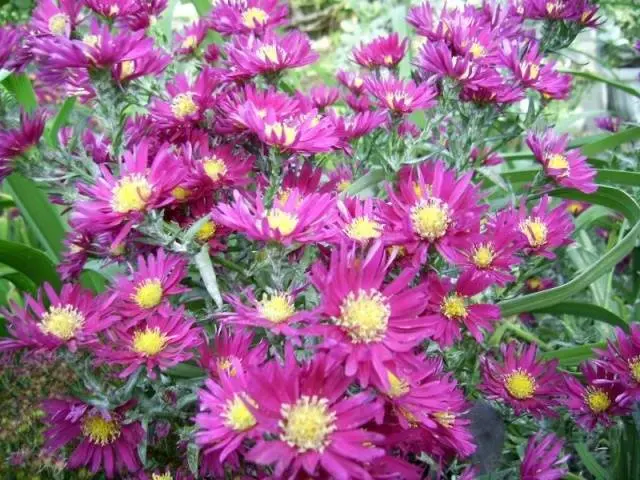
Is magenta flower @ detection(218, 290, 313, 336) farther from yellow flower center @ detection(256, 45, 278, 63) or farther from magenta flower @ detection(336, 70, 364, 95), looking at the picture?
magenta flower @ detection(336, 70, 364, 95)

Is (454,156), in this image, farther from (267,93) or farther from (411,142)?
(267,93)

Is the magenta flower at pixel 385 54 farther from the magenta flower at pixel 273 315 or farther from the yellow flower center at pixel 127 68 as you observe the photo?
the magenta flower at pixel 273 315

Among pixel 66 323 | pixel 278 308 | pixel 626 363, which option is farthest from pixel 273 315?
pixel 626 363

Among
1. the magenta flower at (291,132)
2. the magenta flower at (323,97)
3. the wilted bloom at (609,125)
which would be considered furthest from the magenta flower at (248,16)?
the wilted bloom at (609,125)

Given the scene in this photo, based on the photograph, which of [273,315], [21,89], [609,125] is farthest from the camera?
[609,125]

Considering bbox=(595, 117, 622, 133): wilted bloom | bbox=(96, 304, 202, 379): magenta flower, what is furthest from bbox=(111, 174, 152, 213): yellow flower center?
bbox=(595, 117, 622, 133): wilted bloom

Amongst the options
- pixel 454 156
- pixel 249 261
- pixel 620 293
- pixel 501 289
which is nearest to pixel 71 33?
pixel 249 261

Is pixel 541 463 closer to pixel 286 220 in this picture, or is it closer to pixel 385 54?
pixel 286 220
